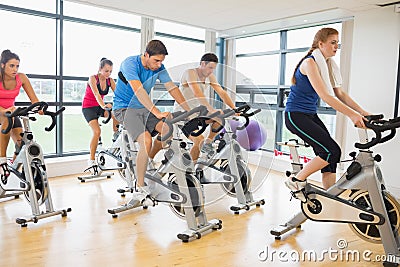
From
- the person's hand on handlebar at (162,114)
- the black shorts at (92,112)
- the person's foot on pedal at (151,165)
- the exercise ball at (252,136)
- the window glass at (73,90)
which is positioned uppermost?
the window glass at (73,90)

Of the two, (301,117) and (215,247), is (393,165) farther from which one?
(215,247)

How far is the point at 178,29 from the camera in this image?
22.1 feet

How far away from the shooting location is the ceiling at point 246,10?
4520mm

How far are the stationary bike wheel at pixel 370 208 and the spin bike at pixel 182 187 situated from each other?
1131 mm

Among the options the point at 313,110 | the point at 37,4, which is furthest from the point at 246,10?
the point at 37,4

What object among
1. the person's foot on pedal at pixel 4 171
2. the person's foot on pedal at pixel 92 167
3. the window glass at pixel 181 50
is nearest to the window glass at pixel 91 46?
the window glass at pixel 181 50

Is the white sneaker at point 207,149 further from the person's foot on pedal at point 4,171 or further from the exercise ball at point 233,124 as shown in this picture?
the person's foot on pedal at point 4,171

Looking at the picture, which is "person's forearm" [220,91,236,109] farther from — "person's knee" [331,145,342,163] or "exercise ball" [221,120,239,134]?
"person's knee" [331,145,342,163]

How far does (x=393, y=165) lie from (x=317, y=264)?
7.89ft

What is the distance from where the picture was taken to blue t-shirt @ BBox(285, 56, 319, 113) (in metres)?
2.76

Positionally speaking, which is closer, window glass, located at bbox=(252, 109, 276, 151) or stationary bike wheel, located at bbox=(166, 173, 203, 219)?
stationary bike wheel, located at bbox=(166, 173, 203, 219)

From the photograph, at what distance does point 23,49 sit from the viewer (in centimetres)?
528

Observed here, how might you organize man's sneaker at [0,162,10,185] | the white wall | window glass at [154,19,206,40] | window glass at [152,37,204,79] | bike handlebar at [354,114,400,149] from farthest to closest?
window glass at [152,37,204,79] < window glass at [154,19,206,40] < the white wall < man's sneaker at [0,162,10,185] < bike handlebar at [354,114,400,149]

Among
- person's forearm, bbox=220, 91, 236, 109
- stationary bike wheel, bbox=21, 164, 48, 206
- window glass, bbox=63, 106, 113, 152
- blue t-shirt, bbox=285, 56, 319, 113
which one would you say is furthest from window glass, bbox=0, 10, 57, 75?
blue t-shirt, bbox=285, 56, 319, 113
